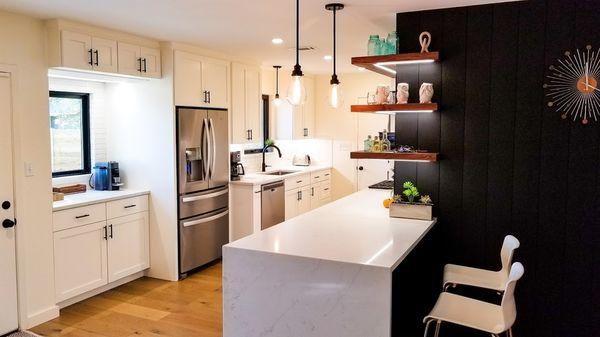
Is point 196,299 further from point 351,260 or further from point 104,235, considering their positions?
point 351,260

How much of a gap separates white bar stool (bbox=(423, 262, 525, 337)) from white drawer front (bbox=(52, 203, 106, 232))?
9.97 ft

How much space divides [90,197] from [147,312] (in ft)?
3.84

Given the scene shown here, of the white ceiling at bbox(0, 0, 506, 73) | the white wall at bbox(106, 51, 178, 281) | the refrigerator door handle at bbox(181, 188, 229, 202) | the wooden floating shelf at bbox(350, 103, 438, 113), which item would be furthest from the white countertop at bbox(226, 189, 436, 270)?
the white wall at bbox(106, 51, 178, 281)

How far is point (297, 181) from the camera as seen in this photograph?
666cm

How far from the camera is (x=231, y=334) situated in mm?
2828

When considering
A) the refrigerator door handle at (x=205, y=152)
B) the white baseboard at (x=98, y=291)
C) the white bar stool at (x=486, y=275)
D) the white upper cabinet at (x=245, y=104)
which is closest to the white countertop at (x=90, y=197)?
the refrigerator door handle at (x=205, y=152)

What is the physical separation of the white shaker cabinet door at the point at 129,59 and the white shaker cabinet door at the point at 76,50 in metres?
0.33

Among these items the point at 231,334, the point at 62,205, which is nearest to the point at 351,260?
the point at 231,334

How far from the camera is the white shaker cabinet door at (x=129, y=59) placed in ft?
14.1

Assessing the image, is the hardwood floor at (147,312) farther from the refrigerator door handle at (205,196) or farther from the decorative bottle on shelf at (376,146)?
the decorative bottle on shelf at (376,146)

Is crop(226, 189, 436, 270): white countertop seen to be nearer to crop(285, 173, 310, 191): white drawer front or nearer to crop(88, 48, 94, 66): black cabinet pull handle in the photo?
crop(88, 48, 94, 66): black cabinet pull handle

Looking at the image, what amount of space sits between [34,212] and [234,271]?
198 centimetres

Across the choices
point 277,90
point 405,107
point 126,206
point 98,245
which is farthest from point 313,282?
point 277,90

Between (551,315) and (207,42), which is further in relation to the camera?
(207,42)
